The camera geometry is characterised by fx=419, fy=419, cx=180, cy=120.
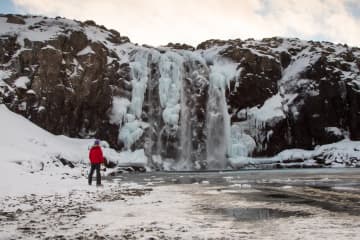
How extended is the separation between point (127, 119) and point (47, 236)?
36613mm

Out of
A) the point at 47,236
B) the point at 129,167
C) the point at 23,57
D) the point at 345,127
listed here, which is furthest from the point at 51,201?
the point at 345,127

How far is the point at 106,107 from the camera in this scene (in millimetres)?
44094

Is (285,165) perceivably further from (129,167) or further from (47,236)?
(47,236)

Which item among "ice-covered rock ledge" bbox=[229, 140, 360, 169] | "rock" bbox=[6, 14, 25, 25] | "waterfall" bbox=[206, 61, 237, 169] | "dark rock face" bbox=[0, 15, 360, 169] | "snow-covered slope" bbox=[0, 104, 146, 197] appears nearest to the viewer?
"snow-covered slope" bbox=[0, 104, 146, 197]

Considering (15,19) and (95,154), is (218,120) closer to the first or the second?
(15,19)

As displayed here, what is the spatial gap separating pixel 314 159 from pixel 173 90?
→ 16.6m

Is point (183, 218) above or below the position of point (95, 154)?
below

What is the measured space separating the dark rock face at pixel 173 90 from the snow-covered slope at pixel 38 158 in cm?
307

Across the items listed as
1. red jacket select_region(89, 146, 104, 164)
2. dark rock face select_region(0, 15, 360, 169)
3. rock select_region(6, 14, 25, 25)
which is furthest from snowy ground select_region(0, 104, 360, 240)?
rock select_region(6, 14, 25, 25)

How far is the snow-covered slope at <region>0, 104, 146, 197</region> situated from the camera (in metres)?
16.1

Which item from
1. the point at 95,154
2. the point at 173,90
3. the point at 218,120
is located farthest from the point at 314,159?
the point at 95,154

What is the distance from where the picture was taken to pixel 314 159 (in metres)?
44.1

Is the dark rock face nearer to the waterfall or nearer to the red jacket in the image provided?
the waterfall

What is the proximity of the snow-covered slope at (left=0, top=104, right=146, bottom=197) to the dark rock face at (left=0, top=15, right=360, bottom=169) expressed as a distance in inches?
121
